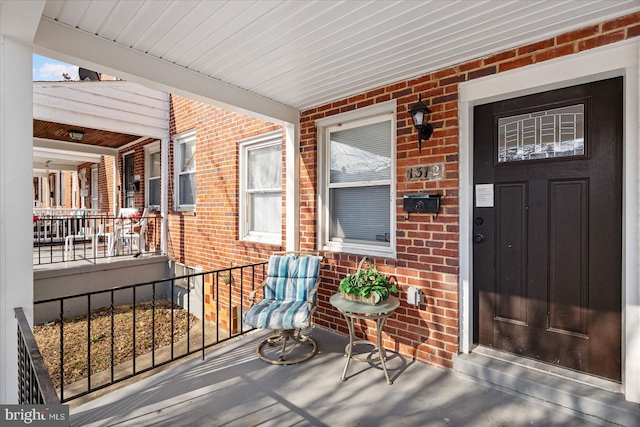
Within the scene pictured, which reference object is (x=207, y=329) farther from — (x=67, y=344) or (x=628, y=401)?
(x=628, y=401)

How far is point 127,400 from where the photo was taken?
7.28 feet

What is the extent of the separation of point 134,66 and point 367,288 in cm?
251

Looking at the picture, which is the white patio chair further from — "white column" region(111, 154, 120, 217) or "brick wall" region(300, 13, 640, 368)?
"brick wall" region(300, 13, 640, 368)

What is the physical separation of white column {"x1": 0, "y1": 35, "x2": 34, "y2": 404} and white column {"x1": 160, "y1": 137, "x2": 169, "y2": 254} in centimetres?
436

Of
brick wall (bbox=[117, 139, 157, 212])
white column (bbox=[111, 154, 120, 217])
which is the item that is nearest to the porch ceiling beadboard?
brick wall (bbox=[117, 139, 157, 212])

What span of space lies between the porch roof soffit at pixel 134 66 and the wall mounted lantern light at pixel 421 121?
162cm

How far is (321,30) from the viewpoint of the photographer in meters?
2.10

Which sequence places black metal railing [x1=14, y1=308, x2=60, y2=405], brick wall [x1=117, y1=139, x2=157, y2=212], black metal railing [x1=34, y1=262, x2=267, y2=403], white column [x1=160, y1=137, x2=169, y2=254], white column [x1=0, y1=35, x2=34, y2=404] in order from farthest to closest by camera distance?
1. brick wall [x1=117, y1=139, x2=157, y2=212]
2. white column [x1=160, y1=137, x2=169, y2=254]
3. black metal railing [x1=34, y1=262, x2=267, y2=403]
4. white column [x1=0, y1=35, x2=34, y2=404]
5. black metal railing [x1=14, y1=308, x2=60, y2=405]

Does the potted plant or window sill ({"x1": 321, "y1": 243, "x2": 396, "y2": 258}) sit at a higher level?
window sill ({"x1": 321, "y1": 243, "x2": 396, "y2": 258})

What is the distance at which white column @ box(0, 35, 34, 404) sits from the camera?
5.67 feet

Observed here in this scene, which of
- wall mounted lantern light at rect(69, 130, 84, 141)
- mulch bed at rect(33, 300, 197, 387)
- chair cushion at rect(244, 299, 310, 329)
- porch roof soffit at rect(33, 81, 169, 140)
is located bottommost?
mulch bed at rect(33, 300, 197, 387)

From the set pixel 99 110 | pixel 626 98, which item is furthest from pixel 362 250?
pixel 99 110

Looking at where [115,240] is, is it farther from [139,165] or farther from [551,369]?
[551,369]

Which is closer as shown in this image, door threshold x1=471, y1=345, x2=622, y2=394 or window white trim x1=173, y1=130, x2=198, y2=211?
door threshold x1=471, y1=345, x2=622, y2=394
